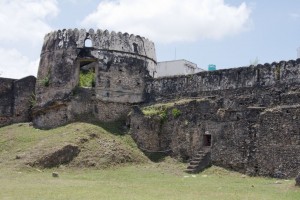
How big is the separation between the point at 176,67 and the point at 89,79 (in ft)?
39.3

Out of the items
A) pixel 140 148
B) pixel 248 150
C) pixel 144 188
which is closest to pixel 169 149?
pixel 140 148

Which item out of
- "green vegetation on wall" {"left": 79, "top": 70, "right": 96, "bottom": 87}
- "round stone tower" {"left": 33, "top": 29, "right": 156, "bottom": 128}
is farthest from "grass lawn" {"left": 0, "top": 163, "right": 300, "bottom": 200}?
"green vegetation on wall" {"left": 79, "top": 70, "right": 96, "bottom": 87}

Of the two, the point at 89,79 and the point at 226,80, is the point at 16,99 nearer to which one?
the point at 89,79

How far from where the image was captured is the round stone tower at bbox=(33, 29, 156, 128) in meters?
23.7

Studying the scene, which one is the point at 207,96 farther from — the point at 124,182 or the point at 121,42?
the point at 124,182

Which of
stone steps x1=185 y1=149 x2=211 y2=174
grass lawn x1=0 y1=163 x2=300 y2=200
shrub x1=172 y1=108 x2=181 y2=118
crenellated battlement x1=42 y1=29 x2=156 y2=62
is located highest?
crenellated battlement x1=42 y1=29 x2=156 y2=62

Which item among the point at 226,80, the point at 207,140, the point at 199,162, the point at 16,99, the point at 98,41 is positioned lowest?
the point at 199,162

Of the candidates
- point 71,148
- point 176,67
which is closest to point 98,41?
point 71,148

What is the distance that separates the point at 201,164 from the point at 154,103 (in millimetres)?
5236

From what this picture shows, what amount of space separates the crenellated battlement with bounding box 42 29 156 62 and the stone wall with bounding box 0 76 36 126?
2628mm

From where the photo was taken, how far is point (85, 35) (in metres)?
24.1

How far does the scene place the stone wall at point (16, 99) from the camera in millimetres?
26531

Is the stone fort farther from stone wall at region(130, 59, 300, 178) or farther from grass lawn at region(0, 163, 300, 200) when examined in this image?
grass lawn at region(0, 163, 300, 200)

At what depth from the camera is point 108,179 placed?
17516mm
